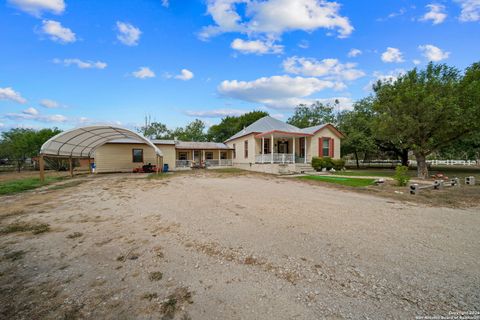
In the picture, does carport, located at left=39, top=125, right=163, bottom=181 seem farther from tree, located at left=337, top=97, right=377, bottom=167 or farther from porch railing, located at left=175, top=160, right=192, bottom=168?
tree, located at left=337, top=97, right=377, bottom=167

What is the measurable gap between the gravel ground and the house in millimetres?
12660

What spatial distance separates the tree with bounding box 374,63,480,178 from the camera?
459 inches

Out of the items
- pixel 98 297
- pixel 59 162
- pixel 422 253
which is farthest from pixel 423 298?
pixel 59 162

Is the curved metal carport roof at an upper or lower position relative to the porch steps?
upper

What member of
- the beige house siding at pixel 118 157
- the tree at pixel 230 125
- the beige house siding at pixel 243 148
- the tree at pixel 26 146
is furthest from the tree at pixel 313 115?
the tree at pixel 26 146

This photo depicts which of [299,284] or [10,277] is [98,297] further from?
[299,284]

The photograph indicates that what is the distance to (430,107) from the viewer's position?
38.6 feet

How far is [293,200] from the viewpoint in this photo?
7090 millimetres

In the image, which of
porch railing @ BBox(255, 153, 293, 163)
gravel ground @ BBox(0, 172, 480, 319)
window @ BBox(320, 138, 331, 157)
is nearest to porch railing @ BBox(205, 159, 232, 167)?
porch railing @ BBox(255, 153, 293, 163)

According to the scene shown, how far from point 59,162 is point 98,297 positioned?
31584mm

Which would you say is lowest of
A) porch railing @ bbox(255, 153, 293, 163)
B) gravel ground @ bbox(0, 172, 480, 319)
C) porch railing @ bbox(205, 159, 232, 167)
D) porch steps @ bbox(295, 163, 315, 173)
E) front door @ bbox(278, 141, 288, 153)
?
gravel ground @ bbox(0, 172, 480, 319)

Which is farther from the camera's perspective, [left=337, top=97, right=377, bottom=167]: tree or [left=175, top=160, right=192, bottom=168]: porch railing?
[left=175, top=160, right=192, bottom=168]: porch railing

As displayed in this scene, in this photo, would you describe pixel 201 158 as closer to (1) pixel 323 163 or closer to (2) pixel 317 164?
(2) pixel 317 164

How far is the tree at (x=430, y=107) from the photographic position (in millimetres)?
11664
